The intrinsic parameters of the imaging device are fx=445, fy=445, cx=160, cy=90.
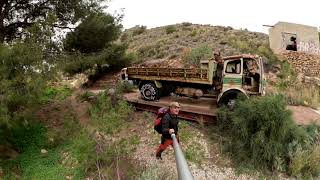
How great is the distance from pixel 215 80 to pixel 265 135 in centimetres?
293

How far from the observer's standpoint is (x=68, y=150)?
46.7 ft

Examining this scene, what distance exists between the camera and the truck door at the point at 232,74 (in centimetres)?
1501

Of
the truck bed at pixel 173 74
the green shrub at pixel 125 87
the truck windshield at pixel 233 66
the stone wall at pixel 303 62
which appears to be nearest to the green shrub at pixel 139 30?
the stone wall at pixel 303 62

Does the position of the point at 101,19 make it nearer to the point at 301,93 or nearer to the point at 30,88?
the point at 30,88

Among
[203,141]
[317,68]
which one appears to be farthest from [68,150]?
[317,68]

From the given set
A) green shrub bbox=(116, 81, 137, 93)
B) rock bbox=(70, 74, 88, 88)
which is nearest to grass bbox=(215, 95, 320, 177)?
green shrub bbox=(116, 81, 137, 93)

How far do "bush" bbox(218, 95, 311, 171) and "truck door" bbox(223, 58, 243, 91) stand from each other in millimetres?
1180

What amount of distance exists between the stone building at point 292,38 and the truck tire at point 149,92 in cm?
1373

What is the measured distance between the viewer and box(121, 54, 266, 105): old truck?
15.1 metres

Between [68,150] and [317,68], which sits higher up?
[317,68]

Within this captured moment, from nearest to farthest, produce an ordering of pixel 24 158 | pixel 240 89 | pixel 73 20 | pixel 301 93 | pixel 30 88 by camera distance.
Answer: pixel 30 88 → pixel 24 158 → pixel 240 89 → pixel 73 20 → pixel 301 93

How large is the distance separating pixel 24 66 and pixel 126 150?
3.92 meters

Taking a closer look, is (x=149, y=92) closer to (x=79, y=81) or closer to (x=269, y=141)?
(x=269, y=141)

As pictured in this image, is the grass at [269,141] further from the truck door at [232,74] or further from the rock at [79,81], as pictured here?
the rock at [79,81]
